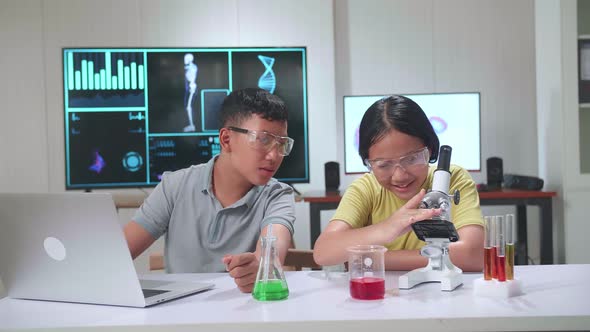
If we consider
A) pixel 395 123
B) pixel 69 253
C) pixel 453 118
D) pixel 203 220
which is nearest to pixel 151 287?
pixel 69 253

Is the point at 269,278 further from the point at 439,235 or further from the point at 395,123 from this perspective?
the point at 395,123

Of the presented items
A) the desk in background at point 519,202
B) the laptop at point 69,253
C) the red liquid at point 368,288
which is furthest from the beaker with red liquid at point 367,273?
the desk in background at point 519,202

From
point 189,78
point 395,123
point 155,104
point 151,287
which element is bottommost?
point 151,287

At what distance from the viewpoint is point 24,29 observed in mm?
4559

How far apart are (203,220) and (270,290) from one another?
69 cm

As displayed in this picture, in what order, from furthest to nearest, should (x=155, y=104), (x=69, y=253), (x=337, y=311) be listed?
(x=155, y=104) → (x=69, y=253) → (x=337, y=311)

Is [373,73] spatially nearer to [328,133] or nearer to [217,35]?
[328,133]

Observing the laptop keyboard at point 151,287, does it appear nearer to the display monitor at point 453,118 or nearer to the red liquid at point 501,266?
the red liquid at point 501,266

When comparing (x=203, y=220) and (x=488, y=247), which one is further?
(x=203, y=220)

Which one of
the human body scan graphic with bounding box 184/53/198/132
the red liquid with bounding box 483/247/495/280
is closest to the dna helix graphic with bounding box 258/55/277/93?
the human body scan graphic with bounding box 184/53/198/132

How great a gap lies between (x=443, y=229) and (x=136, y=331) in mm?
691

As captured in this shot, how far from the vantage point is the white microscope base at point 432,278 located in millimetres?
1391

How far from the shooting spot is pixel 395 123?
5.59ft

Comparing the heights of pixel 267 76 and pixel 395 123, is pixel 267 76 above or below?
above
